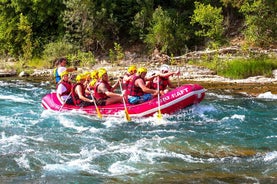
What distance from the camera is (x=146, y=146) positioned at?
8.32 metres

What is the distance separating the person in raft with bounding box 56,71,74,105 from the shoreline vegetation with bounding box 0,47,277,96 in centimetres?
587

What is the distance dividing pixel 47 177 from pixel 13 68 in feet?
62.6

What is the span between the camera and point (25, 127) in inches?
413

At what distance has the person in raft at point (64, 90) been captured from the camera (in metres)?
11.9

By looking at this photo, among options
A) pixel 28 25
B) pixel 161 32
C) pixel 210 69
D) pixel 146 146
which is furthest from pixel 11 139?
pixel 28 25

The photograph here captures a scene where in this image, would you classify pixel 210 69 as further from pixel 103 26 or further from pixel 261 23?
pixel 103 26

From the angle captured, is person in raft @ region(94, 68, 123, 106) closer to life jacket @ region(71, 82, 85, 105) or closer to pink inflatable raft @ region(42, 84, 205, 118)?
pink inflatable raft @ region(42, 84, 205, 118)

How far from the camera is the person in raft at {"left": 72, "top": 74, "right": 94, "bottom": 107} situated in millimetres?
11623

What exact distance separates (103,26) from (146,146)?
18.7 meters

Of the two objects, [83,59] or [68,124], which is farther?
[83,59]

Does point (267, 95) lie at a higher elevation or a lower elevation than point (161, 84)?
lower

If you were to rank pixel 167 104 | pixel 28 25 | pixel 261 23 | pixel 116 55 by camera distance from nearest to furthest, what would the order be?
pixel 167 104
pixel 261 23
pixel 116 55
pixel 28 25

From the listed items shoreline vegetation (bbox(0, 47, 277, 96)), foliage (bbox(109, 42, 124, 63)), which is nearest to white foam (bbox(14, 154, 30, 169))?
shoreline vegetation (bbox(0, 47, 277, 96))

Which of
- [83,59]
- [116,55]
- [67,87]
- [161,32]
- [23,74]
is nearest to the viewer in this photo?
[67,87]
